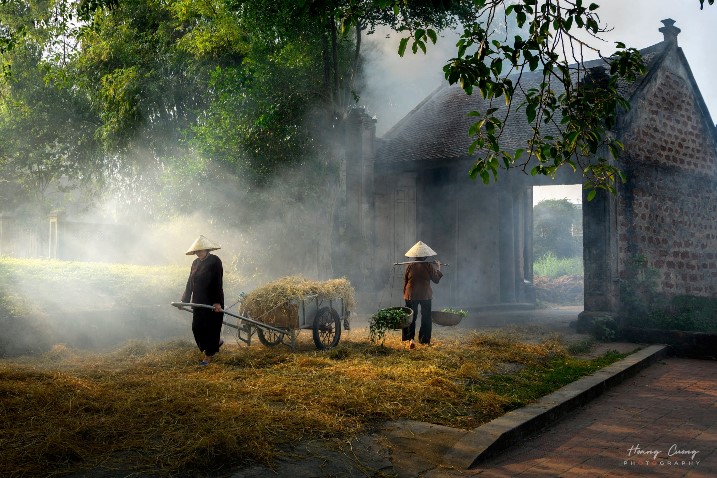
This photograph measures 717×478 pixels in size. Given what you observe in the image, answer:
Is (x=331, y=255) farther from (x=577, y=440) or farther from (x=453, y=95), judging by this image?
(x=577, y=440)

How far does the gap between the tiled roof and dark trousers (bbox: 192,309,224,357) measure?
10.3 meters

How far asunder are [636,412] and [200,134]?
44.8 feet

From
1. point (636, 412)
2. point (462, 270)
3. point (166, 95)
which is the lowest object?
point (636, 412)

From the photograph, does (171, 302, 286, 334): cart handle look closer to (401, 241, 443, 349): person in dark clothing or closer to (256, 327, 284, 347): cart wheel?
(256, 327, 284, 347): cart wheel

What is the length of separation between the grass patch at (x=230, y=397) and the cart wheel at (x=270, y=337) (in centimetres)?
26

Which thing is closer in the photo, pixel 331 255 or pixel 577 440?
pixel 577 440

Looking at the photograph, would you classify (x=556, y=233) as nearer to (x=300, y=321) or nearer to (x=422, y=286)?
(x=422, y=286)

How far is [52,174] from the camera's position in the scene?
27.5 metres

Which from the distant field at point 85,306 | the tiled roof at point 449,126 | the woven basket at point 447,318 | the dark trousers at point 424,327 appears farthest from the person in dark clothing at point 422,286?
the tiled roof at point 449,126

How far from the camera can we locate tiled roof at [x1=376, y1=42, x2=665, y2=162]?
17.7 metres

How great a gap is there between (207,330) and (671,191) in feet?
43.3

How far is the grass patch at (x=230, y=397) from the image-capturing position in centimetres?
498

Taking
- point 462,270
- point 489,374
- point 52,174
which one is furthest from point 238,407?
point 52,174

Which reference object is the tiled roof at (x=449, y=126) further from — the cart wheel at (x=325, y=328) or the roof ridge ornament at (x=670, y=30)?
the cart wheel at (x=325, y=328)
